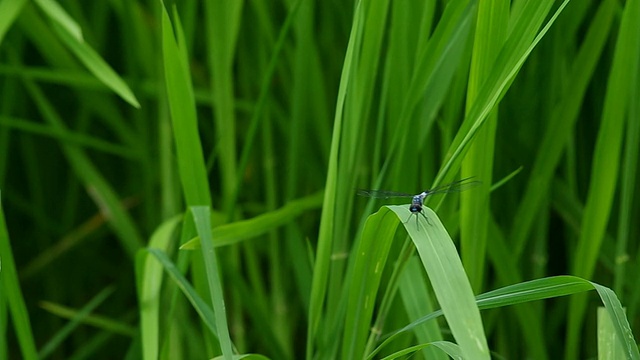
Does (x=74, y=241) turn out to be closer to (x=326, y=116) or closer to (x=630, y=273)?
(x=326, y=116)

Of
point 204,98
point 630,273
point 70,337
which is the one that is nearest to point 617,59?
point 630,273

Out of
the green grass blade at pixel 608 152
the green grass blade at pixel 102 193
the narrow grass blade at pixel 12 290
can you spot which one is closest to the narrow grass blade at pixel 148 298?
the narrow grass blade at pixel 12 290

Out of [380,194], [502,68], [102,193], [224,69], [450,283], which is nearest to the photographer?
[450,283]

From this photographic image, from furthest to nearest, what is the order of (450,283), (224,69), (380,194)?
(224,69)
(380,194)
(450,283)

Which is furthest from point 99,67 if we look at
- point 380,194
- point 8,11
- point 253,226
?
point 380,194

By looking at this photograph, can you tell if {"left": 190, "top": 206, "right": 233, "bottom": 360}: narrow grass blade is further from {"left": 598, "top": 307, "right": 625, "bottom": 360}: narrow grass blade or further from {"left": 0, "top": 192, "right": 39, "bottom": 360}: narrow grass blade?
{"left": 598, "top": 307, "right": 625, "bottom": 360}: narrow grass blade

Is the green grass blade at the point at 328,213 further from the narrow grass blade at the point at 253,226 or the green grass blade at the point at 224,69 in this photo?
the green grass blade at the point at 224,69

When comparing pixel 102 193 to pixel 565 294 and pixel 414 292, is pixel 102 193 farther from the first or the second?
pixel 565 294

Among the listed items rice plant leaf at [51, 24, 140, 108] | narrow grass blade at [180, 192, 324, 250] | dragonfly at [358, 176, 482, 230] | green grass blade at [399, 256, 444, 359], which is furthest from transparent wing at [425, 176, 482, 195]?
rice plant leaf at [51, 24, 140, 108]
